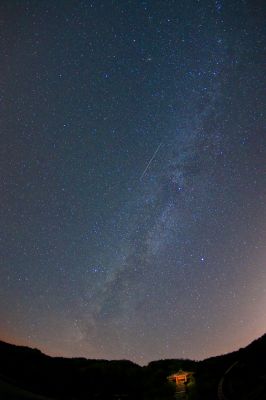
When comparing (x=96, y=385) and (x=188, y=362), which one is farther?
(x=188, y=362)

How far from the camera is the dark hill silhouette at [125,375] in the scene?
18219mm

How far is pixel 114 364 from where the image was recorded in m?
30.2

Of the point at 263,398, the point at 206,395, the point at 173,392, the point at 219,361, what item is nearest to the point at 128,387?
the point at 173,392

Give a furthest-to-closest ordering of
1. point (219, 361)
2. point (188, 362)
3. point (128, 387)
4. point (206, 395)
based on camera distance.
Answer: point (188, 362) < point (219, 361) < point (128, 387) < point (206, 395)

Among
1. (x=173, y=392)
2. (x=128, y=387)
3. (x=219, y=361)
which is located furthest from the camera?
(x=219, y=361)

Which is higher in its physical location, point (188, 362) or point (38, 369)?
point (38, 369)

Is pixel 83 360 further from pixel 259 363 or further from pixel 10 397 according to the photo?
pixel 10 397

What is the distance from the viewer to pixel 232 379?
19.1 meters

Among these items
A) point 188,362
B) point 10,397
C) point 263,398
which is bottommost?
point 188,362

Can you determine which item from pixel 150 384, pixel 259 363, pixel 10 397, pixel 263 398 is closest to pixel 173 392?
pixel 150 384

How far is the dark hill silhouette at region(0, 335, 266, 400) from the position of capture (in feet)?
59.8

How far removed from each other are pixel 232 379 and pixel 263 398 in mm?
10179

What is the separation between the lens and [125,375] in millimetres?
27391

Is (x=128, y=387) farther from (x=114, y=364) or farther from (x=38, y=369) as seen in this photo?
(x=38, y=369)
